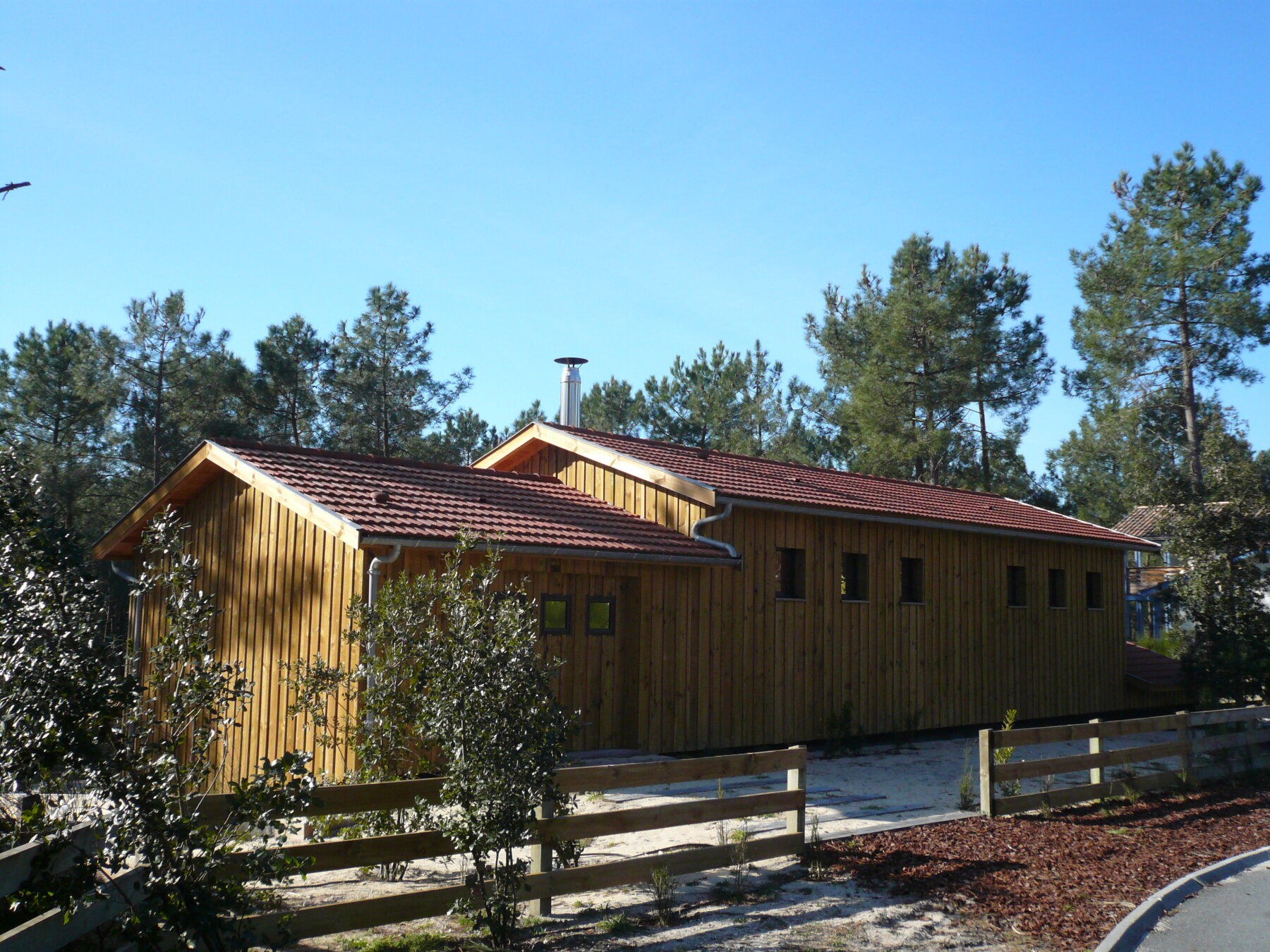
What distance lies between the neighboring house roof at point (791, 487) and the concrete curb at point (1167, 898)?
6868 mm

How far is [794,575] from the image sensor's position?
1486 centimetres

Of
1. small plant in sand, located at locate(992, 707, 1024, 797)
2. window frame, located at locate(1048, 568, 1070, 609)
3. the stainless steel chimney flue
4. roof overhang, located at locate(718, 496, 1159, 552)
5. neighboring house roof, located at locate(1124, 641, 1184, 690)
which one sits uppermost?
the stainless steel chimney flue

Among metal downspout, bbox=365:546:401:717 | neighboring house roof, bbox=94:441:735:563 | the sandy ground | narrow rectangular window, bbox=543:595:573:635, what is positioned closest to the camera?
the sandy ground

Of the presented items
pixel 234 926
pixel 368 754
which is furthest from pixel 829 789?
pixel 234 926

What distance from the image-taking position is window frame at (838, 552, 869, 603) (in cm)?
1557

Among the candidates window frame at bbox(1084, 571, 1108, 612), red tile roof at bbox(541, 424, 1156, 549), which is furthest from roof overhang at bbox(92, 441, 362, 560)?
window frame at bbox(1084, 571, 1108, 612)

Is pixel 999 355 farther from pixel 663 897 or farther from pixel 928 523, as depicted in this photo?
pixel 663 897

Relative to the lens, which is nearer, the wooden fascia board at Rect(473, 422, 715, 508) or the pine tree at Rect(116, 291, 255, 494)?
the wooden fascia board at Rect(473, 422, 715, 508)

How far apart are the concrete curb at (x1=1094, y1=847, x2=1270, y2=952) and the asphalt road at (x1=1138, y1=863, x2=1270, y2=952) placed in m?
0.05

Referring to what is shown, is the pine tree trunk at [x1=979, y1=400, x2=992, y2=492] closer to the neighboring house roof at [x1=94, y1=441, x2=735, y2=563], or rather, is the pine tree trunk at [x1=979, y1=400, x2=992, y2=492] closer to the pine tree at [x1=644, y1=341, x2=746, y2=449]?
the pine tree at [x1=644, y1=341, x2=746, y2=449]

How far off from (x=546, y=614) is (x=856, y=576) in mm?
Answer: 5570

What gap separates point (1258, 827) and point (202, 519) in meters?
12.2

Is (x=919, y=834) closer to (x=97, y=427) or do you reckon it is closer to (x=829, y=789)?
(x=829, y=789)

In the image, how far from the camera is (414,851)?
590cm
